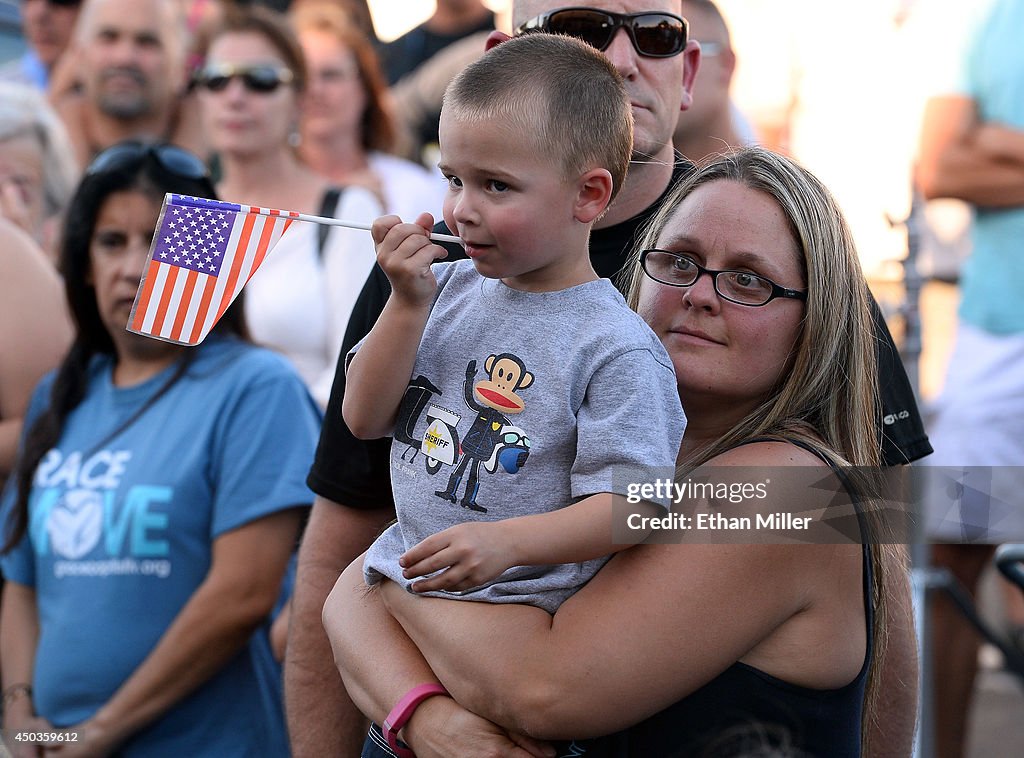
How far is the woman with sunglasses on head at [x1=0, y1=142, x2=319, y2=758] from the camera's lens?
10.4 ft

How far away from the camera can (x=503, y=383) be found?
192 cm

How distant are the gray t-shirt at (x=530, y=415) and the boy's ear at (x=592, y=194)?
11 centimetres

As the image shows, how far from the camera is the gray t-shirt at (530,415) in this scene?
186cm

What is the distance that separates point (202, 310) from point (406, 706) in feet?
2.21

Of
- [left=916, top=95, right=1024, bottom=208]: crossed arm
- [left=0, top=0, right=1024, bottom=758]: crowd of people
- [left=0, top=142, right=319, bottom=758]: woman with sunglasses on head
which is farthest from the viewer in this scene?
[left=916, top=95, right=1024, bottom=208]: crossed arm

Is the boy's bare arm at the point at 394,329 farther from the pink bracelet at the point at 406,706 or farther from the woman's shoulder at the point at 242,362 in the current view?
the woman's shoulder at the point at 242,362

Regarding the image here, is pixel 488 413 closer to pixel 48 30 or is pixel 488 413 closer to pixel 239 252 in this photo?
pixel 239 252

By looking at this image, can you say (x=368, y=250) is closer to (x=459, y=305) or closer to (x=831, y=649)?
(x=459, y=305)

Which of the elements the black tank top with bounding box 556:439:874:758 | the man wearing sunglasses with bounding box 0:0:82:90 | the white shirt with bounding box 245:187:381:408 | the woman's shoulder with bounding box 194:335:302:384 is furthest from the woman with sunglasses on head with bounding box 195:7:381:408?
the black tank top with bounding box 556:439:874:758

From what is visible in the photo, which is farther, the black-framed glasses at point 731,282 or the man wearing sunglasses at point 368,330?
the man wearing sunglasses at point 368,330

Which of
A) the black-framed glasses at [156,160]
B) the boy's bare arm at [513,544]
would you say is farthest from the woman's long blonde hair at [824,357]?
the black-framed glasses at [156,160]

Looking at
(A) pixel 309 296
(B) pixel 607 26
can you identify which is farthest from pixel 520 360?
(A) pixel 309 296

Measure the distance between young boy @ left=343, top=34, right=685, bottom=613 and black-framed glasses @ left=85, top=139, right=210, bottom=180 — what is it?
1.56 meters

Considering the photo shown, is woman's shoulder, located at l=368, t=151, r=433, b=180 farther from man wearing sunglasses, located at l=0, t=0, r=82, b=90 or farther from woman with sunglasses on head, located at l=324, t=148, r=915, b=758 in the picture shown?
woman with sunglasses on head, located at l=324, t=148, r=915, b=758
